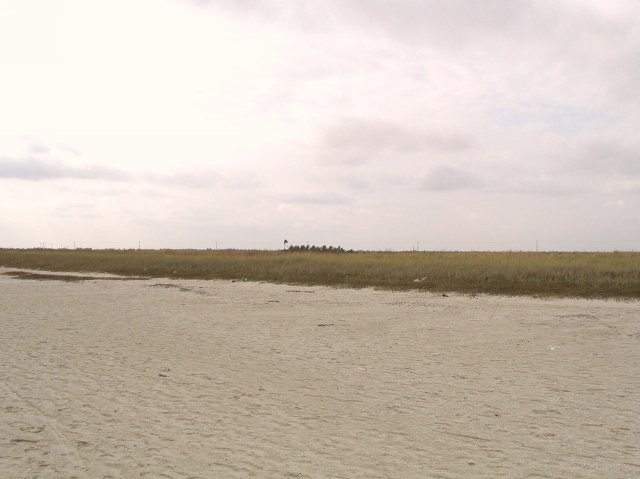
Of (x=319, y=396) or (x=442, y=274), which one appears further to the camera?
(x=442, y=274)

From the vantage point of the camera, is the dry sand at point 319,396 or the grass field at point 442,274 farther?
the grass field at point 442,274

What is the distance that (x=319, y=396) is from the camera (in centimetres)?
755

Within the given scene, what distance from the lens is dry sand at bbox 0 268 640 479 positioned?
5250 mm

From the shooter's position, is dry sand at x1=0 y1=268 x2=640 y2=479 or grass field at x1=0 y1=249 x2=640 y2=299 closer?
dry sand at x1=0 y1=268 x2=640 y2=479

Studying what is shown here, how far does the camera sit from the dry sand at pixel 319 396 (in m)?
5.25

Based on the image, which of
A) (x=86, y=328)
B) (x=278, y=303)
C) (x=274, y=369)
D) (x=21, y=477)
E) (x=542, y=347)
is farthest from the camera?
(x=278, y=303)

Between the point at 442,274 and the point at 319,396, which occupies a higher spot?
the point at 442,274

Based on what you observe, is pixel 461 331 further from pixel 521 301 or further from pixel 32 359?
pixel 32 359

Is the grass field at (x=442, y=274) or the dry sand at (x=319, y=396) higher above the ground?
the grass field at (x=442, y=274)

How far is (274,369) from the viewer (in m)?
9.16

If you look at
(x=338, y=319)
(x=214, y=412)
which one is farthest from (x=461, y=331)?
(x=214, y=412)

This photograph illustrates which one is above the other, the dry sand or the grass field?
the grass field

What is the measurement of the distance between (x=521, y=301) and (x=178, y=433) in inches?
621

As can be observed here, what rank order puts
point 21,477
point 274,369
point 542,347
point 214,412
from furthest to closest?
point 542,347 < point 274,369 < point 214,412 < point 21,477
